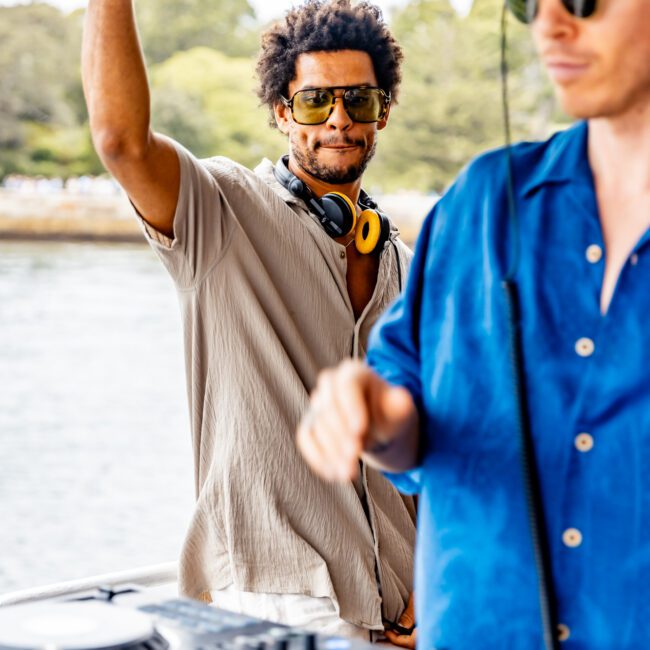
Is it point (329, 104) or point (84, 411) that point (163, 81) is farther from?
point (329, 104)

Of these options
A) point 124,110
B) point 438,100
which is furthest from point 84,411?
point 124,110

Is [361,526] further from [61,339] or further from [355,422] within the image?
[61,339]

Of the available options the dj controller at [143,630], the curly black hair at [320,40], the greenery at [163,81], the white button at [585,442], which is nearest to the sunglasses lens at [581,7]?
the white button at [585,442]

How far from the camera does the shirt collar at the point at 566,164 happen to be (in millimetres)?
1263

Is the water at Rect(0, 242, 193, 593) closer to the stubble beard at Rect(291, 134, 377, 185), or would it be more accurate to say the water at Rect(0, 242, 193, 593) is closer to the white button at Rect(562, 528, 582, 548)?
the stubble beard at Rect(291, 134, 377, 185)

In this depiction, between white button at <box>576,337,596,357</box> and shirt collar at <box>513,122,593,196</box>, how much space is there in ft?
0.56

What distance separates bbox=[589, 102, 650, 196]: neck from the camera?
1.21 metres

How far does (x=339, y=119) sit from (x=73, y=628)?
5.53 feet

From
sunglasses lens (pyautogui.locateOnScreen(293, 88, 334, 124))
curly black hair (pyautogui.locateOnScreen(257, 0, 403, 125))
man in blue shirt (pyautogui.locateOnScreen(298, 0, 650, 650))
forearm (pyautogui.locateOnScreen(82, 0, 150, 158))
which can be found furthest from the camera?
curly black hair (pyautogui.locateOnScreen(257, 0, 403, 125))

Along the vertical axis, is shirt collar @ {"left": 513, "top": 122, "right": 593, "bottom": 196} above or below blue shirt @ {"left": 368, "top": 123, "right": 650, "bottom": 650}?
above

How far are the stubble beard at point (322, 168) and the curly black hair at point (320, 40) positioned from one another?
0.20 meters

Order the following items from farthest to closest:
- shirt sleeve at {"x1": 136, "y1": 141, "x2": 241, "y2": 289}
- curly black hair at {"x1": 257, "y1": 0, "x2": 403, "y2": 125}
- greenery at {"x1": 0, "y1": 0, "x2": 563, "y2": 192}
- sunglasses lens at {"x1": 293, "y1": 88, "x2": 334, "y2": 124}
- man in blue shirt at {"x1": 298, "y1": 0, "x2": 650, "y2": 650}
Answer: greenery at {"x1": 0, "y1": 0, "x2": 563, "y2": 192}, curly black hair at {"x1": 257, "y1": 0, "x2": 403, "y2": 125}, sunglasses lens at {"x1": 293, "y1": 88, "x2": 334, "y2": 124}, shirt sleeve at {"x1": 136, "y1": 141, "x2": 241, "y2": 289}, man in blue shirt at {"x1": 298, "y1": 0, "x2": 650, "y2": 650}

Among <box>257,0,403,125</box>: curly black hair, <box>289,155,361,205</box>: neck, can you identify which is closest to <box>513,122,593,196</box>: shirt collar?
<box>289,155,361,205</box>: neck

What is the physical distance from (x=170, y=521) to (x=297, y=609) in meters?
7.18
